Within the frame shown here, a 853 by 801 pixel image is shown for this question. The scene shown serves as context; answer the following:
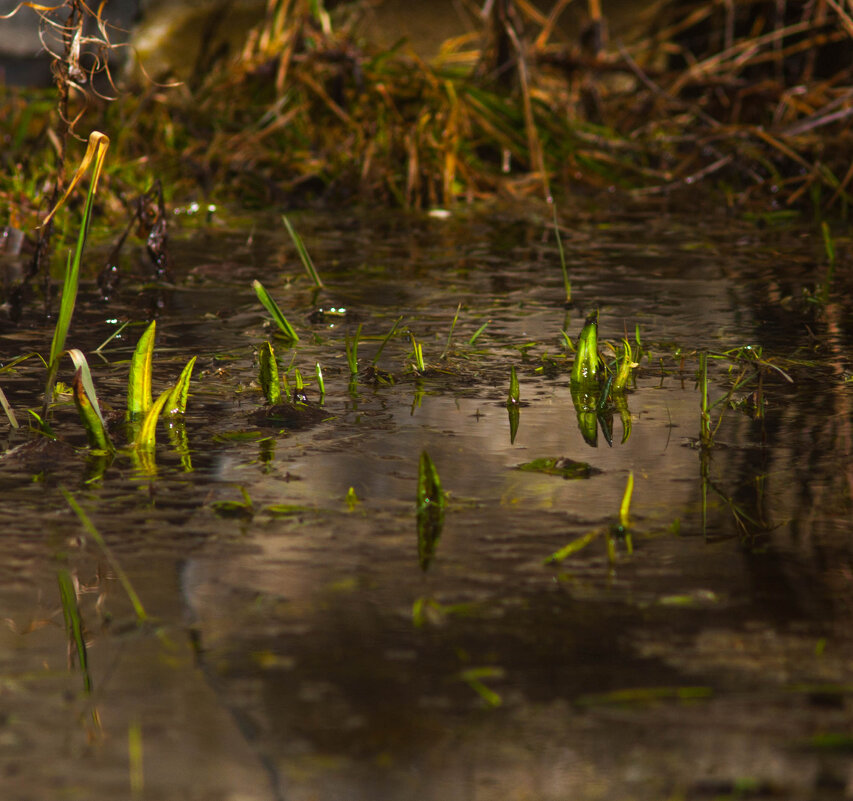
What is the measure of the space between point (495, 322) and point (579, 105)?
2.83 meters

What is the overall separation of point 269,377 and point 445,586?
2.36 feet

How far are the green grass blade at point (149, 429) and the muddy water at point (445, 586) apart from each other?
29mm

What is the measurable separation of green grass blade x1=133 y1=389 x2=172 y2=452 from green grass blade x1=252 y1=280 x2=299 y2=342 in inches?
17.9

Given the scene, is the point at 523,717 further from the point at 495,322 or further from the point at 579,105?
the point at 579,105

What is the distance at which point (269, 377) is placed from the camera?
6.11ft

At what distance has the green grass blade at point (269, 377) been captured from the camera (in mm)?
1843

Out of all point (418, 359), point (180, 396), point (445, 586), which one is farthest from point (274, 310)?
point (445, 586)

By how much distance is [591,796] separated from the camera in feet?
2.90

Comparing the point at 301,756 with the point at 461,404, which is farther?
the point at 461,404

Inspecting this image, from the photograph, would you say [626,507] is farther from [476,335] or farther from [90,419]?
[476,335]

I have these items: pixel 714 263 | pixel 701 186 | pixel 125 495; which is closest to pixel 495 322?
pixel 714 263

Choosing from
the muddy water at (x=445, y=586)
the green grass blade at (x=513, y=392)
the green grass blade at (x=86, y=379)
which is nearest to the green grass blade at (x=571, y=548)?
the muddy water at (x=445, y=586)

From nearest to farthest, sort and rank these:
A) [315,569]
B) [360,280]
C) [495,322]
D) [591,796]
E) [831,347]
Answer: [591,796], [315,569], [831,347], [495,322], [360,280]

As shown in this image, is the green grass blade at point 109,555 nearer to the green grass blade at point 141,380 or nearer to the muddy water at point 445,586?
the muddy water at point 445,586
